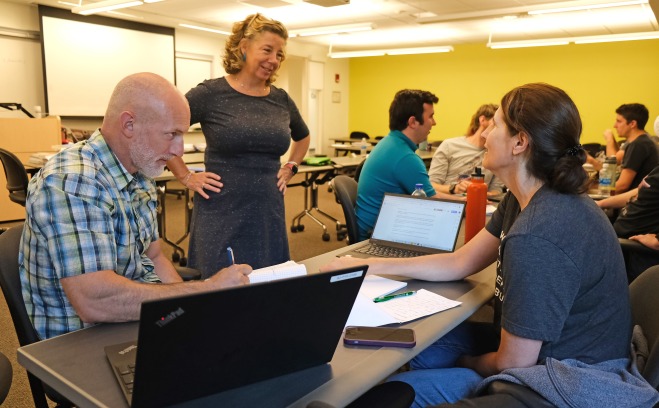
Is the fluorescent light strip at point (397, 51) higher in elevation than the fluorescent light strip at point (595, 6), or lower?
lower

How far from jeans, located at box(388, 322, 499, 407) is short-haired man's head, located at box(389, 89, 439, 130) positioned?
3.99 feet

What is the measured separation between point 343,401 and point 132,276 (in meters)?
0.76

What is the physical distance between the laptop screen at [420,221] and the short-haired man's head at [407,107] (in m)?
0.73

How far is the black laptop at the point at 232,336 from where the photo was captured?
0.72 metres

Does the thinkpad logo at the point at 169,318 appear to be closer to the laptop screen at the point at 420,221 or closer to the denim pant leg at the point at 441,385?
the denim pant leg at the point at 441,385

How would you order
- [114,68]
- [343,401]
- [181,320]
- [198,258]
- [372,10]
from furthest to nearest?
1. [114,68]
2. [372,10]
3. [198,258]
4. [343,401]
5. [181,320]

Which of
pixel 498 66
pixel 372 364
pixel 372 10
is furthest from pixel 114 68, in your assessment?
pixel 372 364

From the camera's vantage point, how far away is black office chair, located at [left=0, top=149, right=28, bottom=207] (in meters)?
3.69

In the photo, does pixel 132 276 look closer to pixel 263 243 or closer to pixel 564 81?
pixel 263 243

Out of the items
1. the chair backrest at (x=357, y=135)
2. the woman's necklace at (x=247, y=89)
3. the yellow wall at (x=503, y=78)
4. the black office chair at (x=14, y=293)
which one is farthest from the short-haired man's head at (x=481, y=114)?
the chair backrest at (x=357, y=135)

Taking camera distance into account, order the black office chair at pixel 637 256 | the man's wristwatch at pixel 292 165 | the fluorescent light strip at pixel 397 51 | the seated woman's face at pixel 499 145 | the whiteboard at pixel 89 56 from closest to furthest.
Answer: the seated woman's face at pixel 499 145 < the man's wristwatch at pixel 292 165 < the black office chair at pixel 637 256 < the whiteboard at pixel 89 56 < the fluorescent light strip at pixel 397 51

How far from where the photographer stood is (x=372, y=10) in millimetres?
6730

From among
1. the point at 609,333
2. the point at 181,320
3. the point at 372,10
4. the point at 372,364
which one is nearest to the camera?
the point at 181,320

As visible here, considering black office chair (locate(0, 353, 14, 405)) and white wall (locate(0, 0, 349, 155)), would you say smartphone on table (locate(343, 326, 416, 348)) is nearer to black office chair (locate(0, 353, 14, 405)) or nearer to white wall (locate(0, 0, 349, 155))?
black office chair (locate(0, 353, 14, 405))
